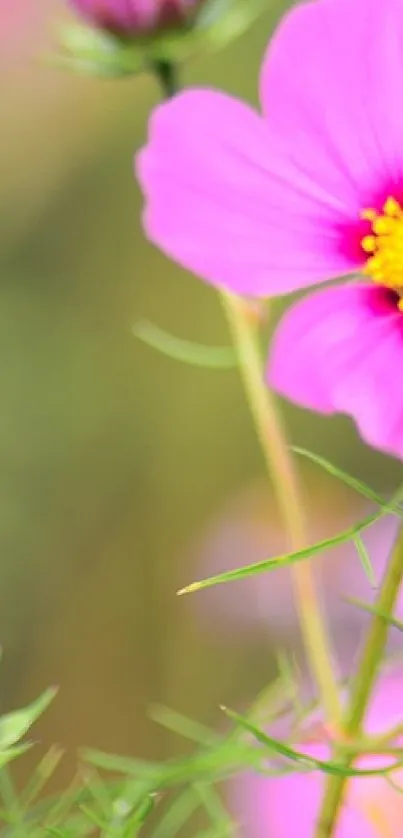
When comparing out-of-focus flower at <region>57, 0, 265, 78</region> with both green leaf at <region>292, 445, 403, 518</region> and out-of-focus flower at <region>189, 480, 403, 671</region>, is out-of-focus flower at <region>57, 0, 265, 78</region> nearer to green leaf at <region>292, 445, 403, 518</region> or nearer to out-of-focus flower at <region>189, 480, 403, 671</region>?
green leaf at <region>292, 445, 403, 518</region>

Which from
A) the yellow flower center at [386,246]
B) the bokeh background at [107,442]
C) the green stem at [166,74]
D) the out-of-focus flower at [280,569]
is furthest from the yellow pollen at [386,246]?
the bokeh background at [107,442]

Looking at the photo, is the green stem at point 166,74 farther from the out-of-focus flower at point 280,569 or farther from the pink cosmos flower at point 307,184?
the out-of-focus flower at point 280,569

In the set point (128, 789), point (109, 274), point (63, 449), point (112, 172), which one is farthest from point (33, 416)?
point (128, 789)

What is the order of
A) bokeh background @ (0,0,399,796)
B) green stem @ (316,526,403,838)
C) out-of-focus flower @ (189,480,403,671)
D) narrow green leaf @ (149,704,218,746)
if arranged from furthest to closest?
bokeh background @ (0,0,399,796) < out-of-focus flower @ (189,480,403,671) < narrow green leaf @ (149,704,218,746) < green stem @ (316,526,403,838)

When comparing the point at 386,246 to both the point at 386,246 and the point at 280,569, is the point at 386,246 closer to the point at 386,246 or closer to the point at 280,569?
the point at 386,246

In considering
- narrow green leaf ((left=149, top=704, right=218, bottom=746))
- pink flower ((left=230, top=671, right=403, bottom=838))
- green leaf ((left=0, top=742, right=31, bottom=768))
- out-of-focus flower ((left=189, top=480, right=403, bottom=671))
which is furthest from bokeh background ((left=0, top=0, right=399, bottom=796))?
green leaf ((left=0, top=742, right=31, bottom=768))

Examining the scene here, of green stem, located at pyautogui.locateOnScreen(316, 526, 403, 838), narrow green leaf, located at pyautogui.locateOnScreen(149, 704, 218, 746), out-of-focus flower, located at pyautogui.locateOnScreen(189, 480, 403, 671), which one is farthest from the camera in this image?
out-of-focus flower, located at pyautogui.locateOnScreen(189, 480, 403, 671)
